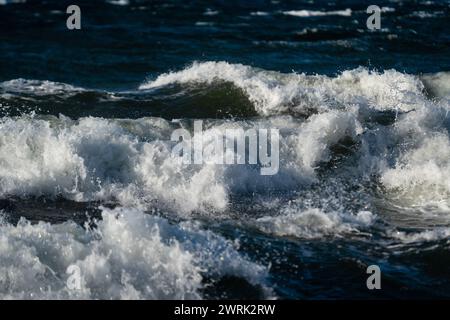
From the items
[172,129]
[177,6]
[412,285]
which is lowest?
[412,285]

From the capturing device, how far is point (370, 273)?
7824mm

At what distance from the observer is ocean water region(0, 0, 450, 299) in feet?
25.0

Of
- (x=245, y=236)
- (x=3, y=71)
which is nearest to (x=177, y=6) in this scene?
(x=3, y=71)

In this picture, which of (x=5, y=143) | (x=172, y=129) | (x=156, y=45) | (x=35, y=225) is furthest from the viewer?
(x=156, y=45)

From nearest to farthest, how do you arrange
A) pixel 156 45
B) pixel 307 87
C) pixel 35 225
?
pixel 35 225 < pixel 307 87 < pixel 156 45

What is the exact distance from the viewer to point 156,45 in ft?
59.4

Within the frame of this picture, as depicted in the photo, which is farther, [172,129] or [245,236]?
[172,129]

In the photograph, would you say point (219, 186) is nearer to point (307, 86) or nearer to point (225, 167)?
point (225, 167)

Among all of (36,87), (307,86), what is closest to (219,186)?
(307,86)

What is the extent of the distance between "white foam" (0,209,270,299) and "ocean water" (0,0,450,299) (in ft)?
0.06

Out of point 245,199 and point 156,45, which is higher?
point 156,45

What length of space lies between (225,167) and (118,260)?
313 centimetres

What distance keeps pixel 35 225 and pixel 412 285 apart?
3.74 meters

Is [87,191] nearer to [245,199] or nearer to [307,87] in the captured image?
[245,199]
